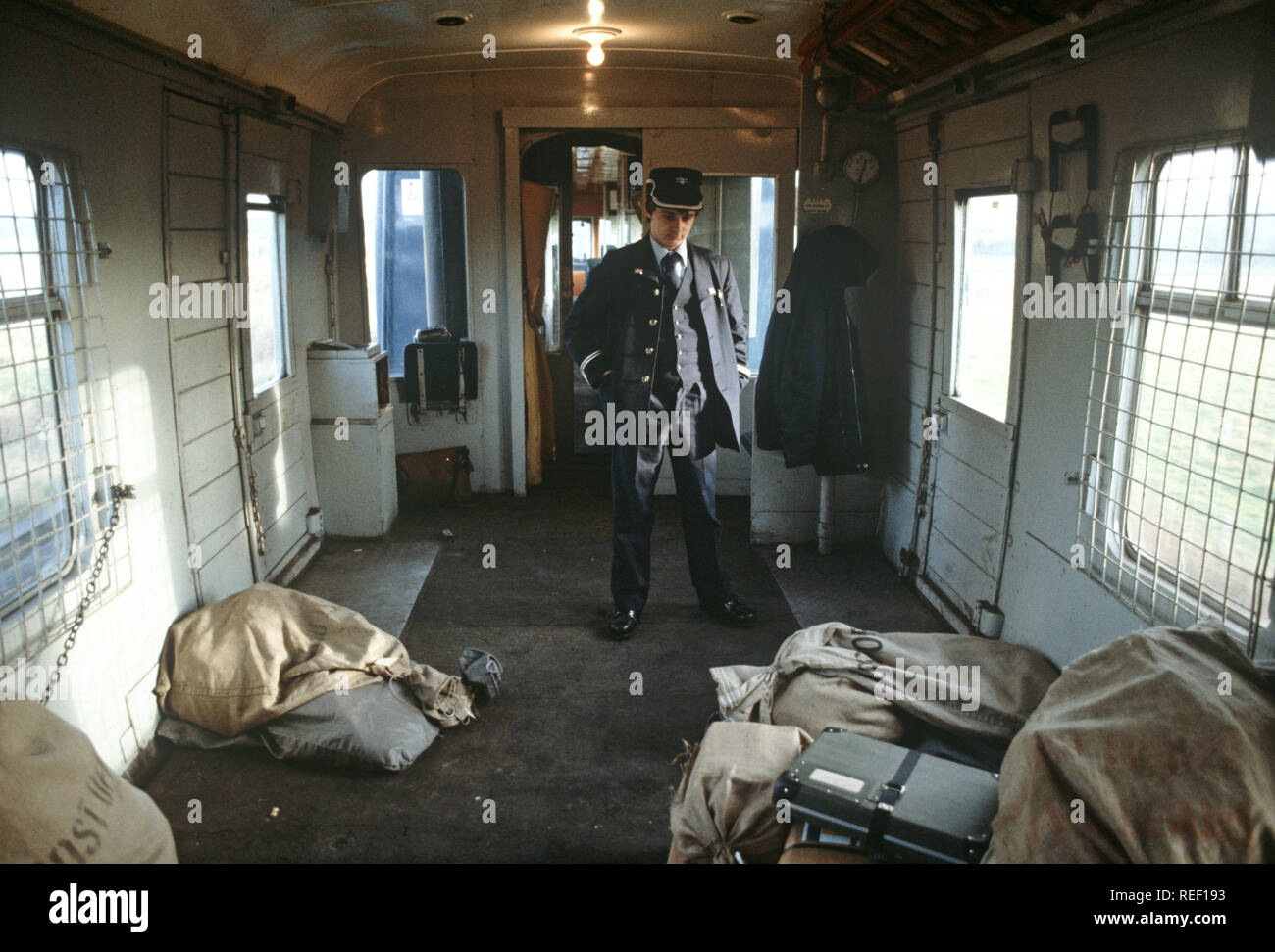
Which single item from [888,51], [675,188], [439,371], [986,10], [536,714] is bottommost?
[536,714]

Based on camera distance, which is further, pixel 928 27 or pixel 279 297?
pixel 279 297

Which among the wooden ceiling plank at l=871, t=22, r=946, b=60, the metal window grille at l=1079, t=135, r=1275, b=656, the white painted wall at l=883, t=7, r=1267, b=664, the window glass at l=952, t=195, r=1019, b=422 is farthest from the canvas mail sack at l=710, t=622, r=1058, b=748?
the wooden ceiling plank at l=871, t=22, r=946, b=60

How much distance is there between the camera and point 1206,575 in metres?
3.13

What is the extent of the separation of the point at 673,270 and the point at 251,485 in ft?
8.40

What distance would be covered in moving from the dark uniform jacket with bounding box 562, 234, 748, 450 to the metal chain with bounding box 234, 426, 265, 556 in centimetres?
181

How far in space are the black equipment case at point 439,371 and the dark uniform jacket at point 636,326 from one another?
2.67 meters

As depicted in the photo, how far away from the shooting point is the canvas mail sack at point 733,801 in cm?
289

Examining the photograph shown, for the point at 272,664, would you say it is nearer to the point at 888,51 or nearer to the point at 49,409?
the point at 49,409

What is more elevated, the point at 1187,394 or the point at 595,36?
the point at 595,36

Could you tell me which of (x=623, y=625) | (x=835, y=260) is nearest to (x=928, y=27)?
(x=835, y=260)

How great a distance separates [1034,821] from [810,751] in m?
0.79

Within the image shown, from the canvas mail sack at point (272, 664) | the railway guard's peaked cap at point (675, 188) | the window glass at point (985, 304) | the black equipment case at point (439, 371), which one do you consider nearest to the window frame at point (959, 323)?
the window glass at point (985, 304)

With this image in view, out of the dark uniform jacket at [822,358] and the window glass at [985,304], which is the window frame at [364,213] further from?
the window glass at [985,304]

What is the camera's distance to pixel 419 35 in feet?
20.1
